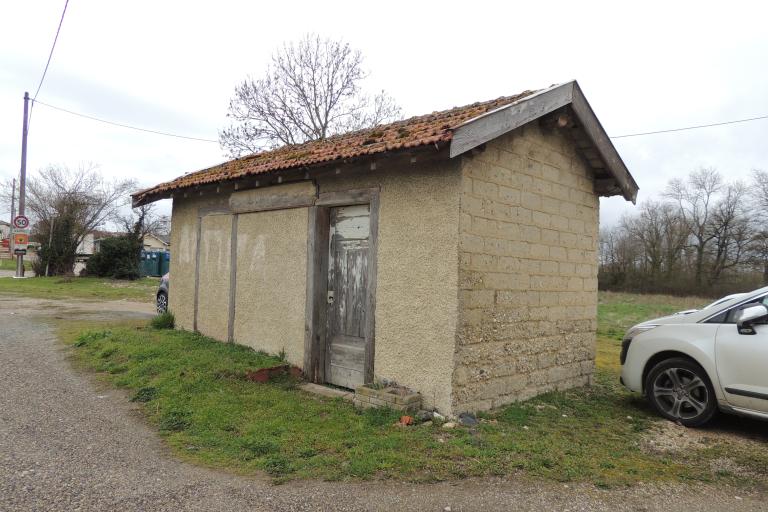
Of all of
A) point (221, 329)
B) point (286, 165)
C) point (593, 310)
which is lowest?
point (221, 329)

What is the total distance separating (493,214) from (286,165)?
107 inches

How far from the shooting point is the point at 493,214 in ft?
18.5

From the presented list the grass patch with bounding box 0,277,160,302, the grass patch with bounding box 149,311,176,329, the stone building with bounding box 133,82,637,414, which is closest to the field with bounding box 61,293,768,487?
the stone building with bounding box 133,82,637,414

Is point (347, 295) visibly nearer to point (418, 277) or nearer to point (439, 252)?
point (418, 277)

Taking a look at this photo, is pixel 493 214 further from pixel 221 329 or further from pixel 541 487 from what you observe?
pixel 221 329

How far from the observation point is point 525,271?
6094 millimetres

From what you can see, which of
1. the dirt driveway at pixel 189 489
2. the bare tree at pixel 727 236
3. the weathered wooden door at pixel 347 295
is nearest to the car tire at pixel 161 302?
the weathered wooden door at pixel 347 295

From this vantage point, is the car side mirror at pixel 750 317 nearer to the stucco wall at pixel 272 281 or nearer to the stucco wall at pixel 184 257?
the stucco wall at pixel 272 281

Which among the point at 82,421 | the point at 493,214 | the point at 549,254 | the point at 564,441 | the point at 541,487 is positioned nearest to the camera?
the point at 541,487

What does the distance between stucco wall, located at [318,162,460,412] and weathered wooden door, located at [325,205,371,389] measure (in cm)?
39

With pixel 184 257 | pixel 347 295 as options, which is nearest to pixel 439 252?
pixel 347 295

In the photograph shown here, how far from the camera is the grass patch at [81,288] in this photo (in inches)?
720

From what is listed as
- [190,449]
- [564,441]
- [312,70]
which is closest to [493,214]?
[564,441]

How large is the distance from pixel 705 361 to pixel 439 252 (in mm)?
2804
